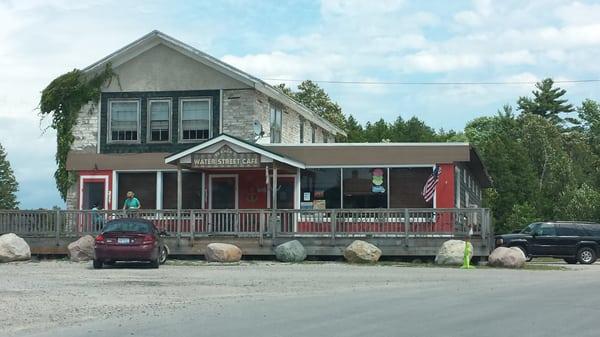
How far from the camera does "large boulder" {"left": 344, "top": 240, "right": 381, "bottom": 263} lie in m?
23.8

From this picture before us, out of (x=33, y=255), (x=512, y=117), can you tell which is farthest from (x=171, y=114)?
(x=512, y=117)

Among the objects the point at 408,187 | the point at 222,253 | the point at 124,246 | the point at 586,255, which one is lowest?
the point at 586,255

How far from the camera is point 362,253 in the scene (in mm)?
23781

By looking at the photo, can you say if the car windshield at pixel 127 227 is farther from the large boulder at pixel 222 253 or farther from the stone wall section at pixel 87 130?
the stone wall section at pixel 87 130

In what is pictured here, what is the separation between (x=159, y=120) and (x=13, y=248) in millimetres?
8375

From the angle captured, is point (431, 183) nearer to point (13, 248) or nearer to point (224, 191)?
point (224, 191)

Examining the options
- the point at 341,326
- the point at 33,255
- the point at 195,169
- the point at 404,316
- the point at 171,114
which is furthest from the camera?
the point at 171,114

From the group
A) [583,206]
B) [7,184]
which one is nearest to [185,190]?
[583,206]

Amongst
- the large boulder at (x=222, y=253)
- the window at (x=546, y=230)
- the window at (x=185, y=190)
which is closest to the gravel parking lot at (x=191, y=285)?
the large boulder at (x=222, y=253)

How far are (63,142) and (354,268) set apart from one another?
1479cm

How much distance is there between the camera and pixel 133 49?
1218 inches

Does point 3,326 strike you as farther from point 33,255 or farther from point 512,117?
point 512,117

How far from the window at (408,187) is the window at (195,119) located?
25.1ft

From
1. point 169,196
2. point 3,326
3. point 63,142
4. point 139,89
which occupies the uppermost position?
point 139,89
